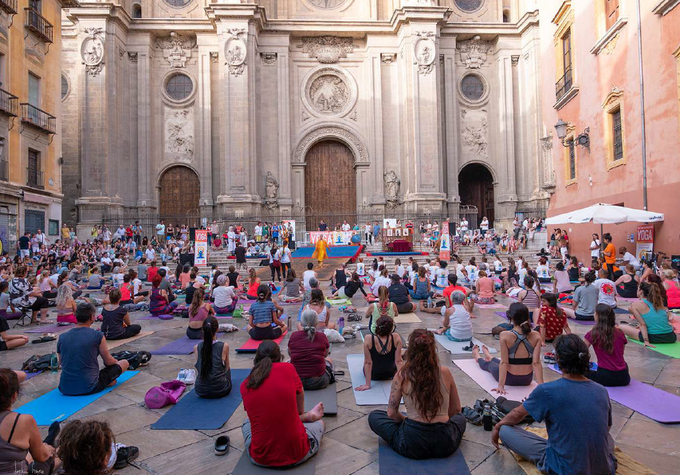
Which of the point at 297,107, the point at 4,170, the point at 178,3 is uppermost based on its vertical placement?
the point at 178,3

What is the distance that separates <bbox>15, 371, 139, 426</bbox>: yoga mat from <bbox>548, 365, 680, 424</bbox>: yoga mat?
6.46 m

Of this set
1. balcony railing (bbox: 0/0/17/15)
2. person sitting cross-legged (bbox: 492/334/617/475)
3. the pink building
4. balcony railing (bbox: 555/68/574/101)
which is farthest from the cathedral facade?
person sitting cross-legged (bbox: 492/334/617/475)

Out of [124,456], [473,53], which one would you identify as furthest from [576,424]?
[473,53]

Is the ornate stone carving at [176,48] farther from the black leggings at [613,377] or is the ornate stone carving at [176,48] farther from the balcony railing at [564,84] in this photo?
the black leggings at [613,377]

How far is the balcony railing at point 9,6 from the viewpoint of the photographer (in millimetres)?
19000

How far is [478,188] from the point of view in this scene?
115ft

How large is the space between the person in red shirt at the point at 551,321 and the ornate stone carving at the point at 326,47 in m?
27.8

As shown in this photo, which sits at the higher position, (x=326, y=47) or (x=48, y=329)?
(x=326, y=47)

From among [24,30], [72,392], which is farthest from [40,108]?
[72,392]

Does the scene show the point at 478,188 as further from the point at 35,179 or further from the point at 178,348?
the point at 178,348

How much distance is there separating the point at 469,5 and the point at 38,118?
93.4 feet

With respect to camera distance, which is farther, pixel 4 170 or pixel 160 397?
pixel 4 170

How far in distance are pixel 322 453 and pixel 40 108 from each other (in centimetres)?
2464

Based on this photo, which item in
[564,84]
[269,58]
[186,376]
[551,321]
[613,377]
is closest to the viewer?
[613,377]
